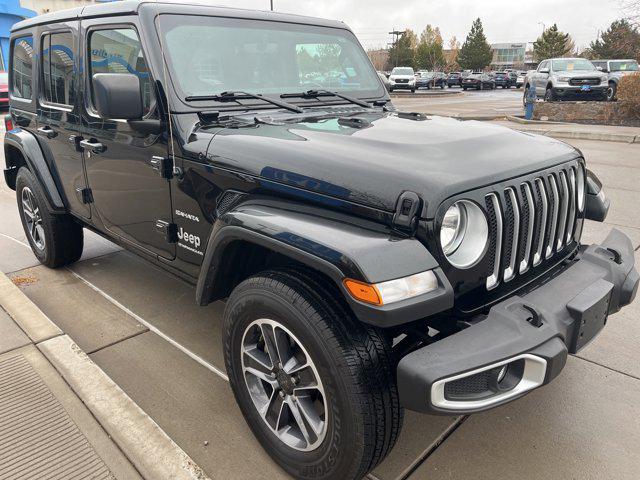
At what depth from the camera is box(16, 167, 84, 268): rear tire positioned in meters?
4.21

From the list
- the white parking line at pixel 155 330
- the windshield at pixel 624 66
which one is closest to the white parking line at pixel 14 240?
the white parking line at pixel 155 330

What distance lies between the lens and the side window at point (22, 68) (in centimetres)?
416

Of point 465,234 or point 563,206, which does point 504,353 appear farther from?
point 563,206

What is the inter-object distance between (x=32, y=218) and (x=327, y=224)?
3.66 m

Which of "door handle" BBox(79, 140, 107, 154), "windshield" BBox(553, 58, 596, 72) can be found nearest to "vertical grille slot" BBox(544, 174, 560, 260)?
"door handle" BBox(79, 140, 107, 154)

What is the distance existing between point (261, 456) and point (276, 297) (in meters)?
0.86

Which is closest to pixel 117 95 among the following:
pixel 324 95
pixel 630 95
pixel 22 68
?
pixel 324 95

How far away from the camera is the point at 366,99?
3.49m

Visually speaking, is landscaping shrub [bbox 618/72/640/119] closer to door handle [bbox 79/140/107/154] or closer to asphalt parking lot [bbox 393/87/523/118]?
asphalt parking lot [bbox 393/87/523/118]

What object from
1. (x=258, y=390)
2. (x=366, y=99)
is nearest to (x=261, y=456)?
(x=258, y=390)

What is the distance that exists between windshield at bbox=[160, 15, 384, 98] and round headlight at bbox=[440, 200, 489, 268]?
1.56 meters

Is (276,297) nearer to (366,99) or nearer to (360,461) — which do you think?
(360,461)

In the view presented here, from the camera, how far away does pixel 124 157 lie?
3.05 metres

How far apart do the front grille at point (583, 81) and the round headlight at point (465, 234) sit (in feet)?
58.8
